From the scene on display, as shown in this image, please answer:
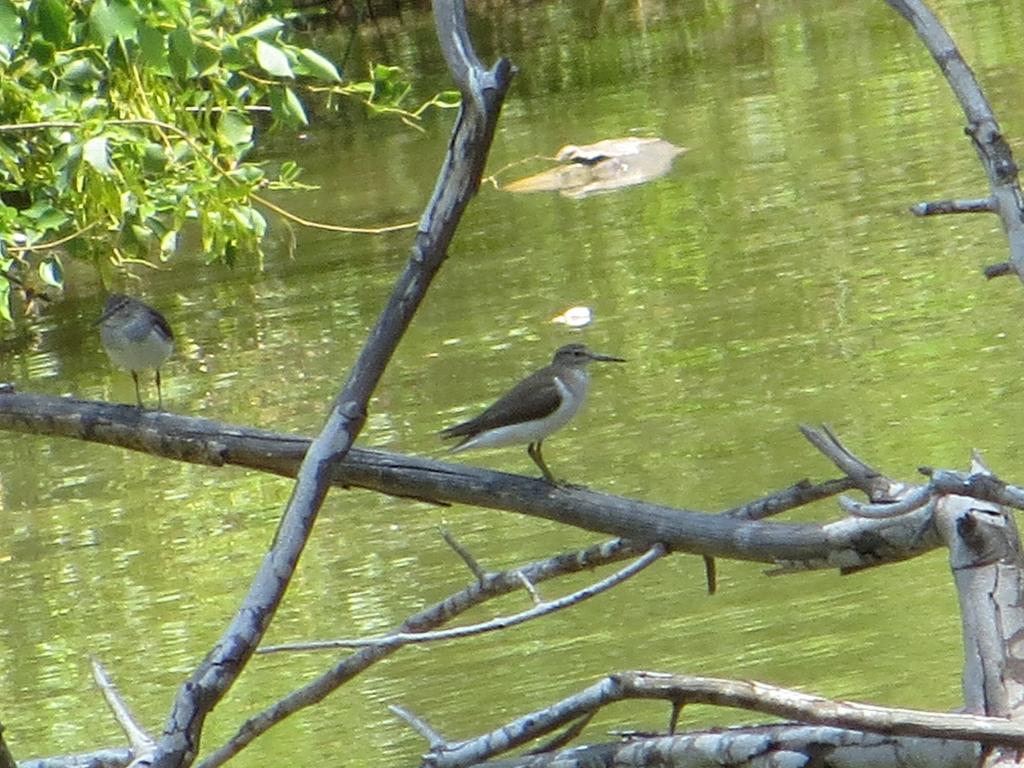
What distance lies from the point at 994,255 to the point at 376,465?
589cm

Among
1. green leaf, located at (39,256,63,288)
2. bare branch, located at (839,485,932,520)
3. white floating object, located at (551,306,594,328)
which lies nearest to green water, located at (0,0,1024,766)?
white floating object, located at (551,306,594,328)

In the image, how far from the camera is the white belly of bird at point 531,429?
5105mm

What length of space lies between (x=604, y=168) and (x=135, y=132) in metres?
4.33

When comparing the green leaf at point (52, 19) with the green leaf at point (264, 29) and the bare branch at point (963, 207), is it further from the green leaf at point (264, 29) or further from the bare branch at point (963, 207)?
the bare branch at point (963, 207)

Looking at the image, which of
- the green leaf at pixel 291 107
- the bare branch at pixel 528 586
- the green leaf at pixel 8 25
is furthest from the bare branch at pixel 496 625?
the green leaf at pixel 291 107

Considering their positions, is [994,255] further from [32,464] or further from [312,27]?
[312,27]

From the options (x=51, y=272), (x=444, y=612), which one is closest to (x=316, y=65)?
(x=51, y=272)

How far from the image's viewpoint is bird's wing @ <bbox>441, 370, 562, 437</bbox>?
16.8ft

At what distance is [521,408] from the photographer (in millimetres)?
5113

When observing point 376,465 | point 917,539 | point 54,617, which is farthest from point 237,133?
point 917,539

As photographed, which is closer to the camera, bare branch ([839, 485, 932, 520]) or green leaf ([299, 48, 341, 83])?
bare branch ([839, 485, 932, 520])

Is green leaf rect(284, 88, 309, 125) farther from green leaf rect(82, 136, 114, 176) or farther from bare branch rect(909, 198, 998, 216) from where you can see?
bare branch rect(909, 198, 998, 216)

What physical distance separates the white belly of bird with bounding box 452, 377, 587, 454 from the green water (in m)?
0.68

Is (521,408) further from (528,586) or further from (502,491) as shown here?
(528,586)
